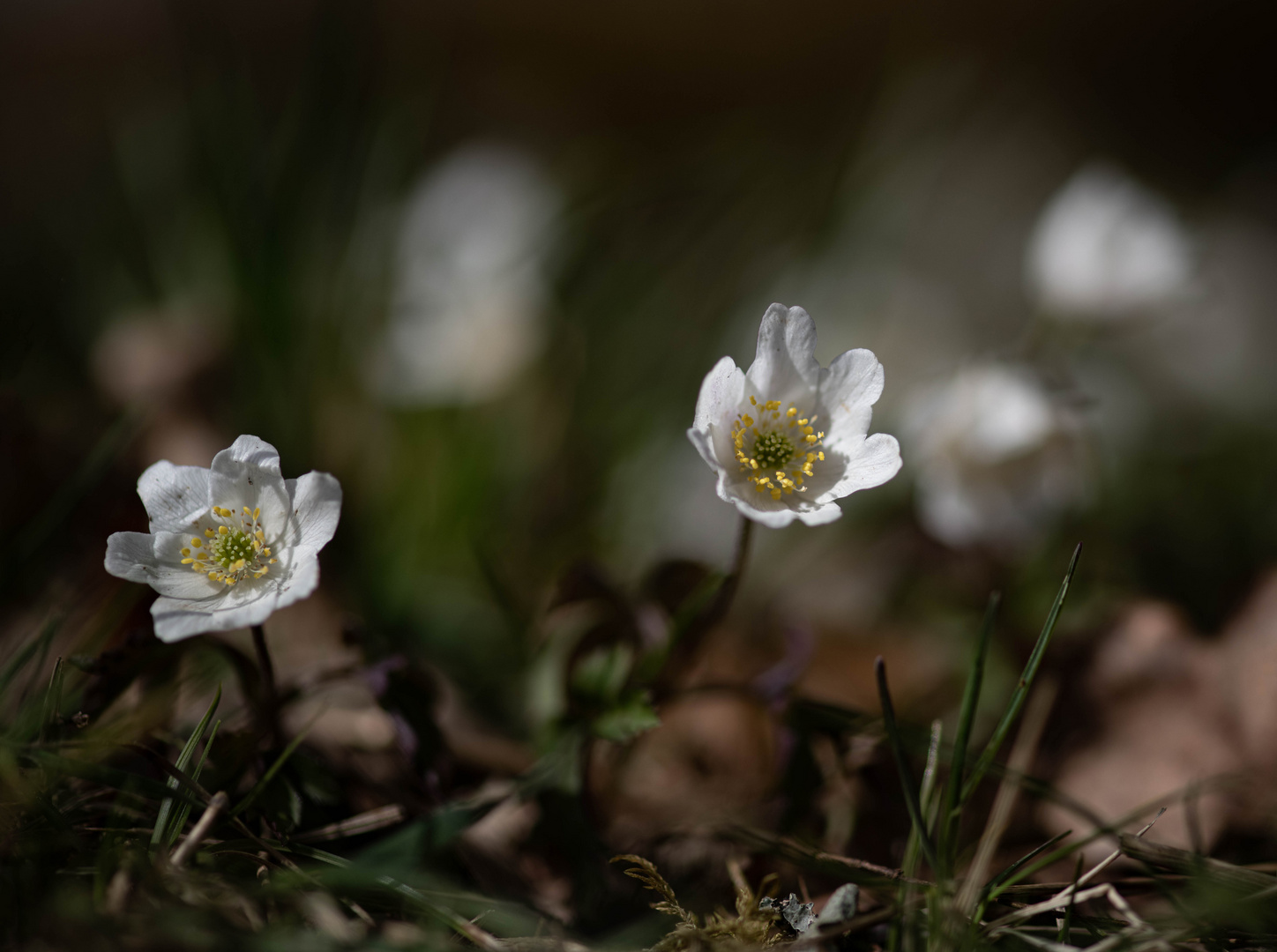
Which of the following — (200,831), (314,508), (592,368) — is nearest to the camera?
(200,831)

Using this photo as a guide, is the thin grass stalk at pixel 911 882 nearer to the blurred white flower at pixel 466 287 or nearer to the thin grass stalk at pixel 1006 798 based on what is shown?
the thin grass stalk at pixel 1006 798

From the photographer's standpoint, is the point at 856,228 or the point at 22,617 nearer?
the point at 22,617

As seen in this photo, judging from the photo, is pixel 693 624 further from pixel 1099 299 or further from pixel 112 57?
pixel 112 57

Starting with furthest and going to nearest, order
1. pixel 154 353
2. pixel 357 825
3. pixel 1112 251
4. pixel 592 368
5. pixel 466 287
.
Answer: pixel 466 287 → pixel 592 368 → pixel 154 353 → pixel 1112 251 → pixel 357 825

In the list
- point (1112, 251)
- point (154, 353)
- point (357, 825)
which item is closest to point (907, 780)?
point (357, 825)

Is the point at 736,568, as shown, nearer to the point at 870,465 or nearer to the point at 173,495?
the point at 870,465

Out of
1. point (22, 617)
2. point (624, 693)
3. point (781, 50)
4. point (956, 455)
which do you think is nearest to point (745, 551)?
point (624, 693)
